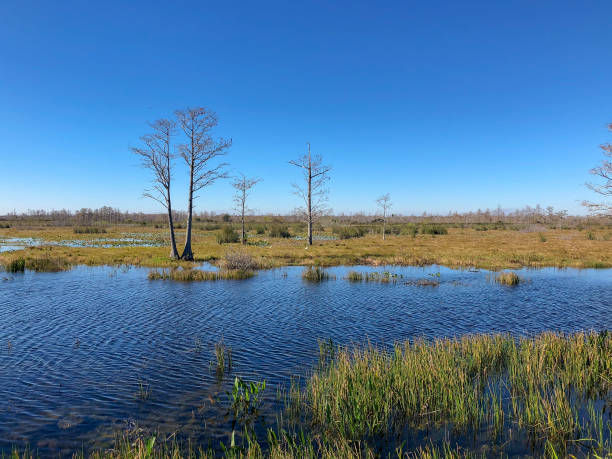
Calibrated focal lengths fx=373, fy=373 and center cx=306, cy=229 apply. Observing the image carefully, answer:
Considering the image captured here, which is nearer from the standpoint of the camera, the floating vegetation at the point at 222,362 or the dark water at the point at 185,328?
the dark water at the point at 185,328

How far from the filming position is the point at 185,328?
42.7 ft

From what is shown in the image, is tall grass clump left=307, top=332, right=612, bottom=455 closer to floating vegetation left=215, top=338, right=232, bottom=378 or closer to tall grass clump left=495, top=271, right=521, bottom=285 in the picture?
floating vegetation left=215, top=338, right=232, bottom=378

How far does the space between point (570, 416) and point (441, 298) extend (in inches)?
467

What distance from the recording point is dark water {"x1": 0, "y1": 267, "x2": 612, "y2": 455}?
7.25m

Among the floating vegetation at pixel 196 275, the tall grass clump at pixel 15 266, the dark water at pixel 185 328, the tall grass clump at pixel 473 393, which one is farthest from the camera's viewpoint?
the tall grass clump at pixel 15 266

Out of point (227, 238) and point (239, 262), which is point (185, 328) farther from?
point (227, 238)

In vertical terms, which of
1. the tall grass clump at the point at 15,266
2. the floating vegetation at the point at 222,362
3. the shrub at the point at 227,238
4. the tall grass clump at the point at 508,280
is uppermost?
the shrub at the point at 227,238

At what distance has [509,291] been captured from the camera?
65.4ft

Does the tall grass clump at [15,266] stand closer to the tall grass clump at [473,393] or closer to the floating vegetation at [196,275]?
the floating vegetation at [196,275]

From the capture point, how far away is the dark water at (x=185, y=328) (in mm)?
7254

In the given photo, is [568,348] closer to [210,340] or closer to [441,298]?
[441,298]

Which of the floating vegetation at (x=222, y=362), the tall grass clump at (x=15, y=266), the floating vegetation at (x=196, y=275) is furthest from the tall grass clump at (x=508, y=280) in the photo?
the tall grass clump at (x=15, y=266)

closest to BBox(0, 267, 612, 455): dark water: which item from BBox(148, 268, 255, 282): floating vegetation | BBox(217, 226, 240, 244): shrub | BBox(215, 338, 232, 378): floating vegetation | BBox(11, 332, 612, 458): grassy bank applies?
BBox(215, 338, 232, 378): floating vegetation

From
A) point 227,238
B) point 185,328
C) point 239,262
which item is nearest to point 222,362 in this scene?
point 185,328
